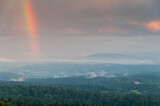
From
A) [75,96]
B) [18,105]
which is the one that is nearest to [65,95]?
[75,96]

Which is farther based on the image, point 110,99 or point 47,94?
point 47,94

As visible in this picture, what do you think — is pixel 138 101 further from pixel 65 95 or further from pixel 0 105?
pixel 0 105

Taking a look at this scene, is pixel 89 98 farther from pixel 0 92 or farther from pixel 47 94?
pixel 0 92

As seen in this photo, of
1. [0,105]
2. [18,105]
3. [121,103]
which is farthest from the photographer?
[121,103]

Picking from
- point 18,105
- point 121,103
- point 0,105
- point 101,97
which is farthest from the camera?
point 101,97

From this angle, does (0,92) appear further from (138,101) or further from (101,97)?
(138,101)

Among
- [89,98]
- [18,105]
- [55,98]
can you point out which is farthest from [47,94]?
[18,105]

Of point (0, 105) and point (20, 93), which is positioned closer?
Answer: point (0, 105)

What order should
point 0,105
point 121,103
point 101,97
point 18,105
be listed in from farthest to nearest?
point 101,97, point 121,103, point 18,105, point 0,105
